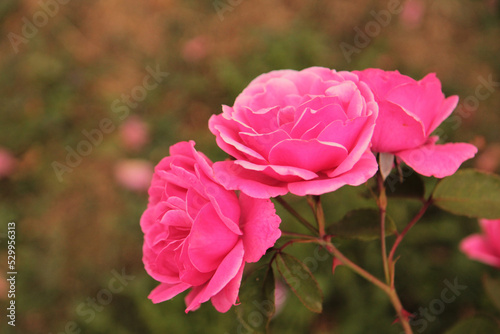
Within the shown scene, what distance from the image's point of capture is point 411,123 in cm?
38

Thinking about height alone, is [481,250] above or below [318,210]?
below

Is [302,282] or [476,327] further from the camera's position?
[476,327]

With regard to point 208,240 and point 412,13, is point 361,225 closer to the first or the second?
point 208,240

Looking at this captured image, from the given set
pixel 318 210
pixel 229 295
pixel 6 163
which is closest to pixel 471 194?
pixel 318 210

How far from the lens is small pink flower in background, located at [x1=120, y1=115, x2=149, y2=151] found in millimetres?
1502

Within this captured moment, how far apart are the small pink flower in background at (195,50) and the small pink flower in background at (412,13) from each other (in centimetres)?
82

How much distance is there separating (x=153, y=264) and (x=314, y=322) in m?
0.86

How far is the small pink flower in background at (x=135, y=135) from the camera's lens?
59.1 inches

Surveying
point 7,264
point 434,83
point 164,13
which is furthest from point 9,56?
point 434,83

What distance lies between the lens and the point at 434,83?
1.29ft

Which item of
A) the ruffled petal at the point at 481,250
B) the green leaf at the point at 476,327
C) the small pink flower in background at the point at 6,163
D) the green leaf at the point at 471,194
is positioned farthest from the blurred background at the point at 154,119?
the green leaf at the point at 471,194

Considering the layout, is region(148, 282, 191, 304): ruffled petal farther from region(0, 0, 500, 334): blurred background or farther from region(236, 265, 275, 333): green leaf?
region(0, 0, 500, 334): blurred background

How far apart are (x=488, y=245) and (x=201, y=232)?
20.3 inches

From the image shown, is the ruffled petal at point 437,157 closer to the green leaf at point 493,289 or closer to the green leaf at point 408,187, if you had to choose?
the green leaf at point 408,187
